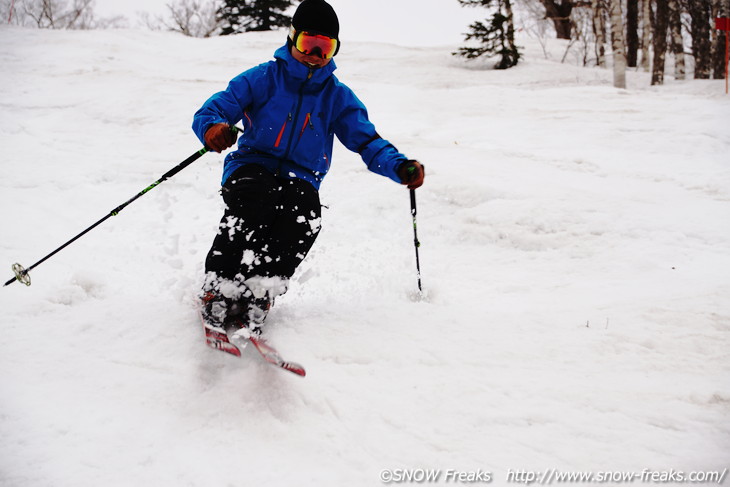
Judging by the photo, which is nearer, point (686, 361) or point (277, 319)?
point (686, 361)

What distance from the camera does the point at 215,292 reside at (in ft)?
8.24

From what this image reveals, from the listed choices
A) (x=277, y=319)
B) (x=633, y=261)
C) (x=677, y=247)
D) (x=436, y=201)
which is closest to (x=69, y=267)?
(x=277, y=319)

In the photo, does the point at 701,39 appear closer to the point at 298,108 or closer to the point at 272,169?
the point at 298,108

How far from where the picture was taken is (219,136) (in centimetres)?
227

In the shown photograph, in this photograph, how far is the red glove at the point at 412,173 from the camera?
2674 millimetres

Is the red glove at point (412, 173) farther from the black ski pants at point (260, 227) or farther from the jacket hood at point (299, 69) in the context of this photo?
the jacket hood at point (299, 69)

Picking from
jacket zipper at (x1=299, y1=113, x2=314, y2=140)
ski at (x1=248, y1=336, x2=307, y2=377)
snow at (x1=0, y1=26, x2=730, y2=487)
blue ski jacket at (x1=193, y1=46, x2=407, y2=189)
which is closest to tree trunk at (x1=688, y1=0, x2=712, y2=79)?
snow at (x1=0, y1=26, x2=730, y2=487)

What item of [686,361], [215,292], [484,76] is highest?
[484,76]

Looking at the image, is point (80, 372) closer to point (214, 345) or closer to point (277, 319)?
point (214, 345)

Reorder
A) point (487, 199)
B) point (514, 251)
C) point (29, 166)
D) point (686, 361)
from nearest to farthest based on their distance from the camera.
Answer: point (686, 361)
point (514, 251)
point (487, 199)
point (29, 166)

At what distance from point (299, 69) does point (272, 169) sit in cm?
61

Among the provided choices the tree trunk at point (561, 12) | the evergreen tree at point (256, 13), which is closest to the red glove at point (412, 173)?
the tree trunk at point (561, 12)

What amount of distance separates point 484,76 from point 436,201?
9.76m

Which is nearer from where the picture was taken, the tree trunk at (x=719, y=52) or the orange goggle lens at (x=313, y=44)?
the orange goggle lens at (x=313, y=44)
